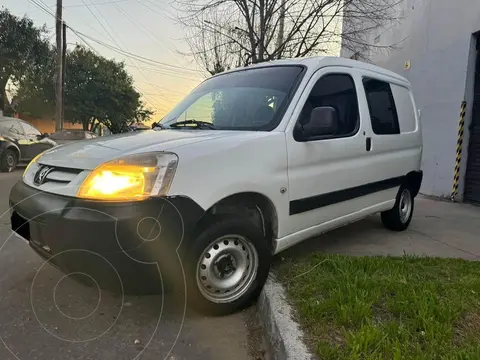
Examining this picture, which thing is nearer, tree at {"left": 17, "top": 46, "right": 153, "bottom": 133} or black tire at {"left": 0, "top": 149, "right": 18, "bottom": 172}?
black tire at {"left": 0, "top": 149, "right": 18, "bottom": 172}

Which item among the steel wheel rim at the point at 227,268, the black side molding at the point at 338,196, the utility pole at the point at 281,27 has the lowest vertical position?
the steel wheel rim at the point at 227,268

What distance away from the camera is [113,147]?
266cm

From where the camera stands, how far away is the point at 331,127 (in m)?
3.21

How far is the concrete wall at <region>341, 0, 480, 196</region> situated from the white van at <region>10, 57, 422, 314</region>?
4.79m

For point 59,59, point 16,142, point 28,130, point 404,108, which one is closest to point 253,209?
point 404,108

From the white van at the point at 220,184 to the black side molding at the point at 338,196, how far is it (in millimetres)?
12

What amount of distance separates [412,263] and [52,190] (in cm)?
301

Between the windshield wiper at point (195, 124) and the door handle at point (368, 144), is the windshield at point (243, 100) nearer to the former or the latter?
the windshield wiper at point (195, 124)

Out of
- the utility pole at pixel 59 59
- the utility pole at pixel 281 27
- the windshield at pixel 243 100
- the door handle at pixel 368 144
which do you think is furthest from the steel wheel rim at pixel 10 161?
the door handle at pixel 368 144

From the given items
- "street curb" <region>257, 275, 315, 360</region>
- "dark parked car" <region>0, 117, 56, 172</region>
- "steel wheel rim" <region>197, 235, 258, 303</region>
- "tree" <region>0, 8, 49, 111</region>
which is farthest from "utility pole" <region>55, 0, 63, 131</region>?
"street curb" <region>257, 275, 315, 360</region>

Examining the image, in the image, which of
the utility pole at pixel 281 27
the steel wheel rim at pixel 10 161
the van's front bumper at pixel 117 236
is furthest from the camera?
the steel wheel rim at pixel 10 161

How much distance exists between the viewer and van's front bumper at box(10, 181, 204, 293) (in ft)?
7.39

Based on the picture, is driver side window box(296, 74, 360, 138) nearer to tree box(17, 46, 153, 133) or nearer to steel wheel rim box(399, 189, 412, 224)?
steel wheel rim box(399, 189, 412, 224)

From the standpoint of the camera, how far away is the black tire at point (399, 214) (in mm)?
4891
